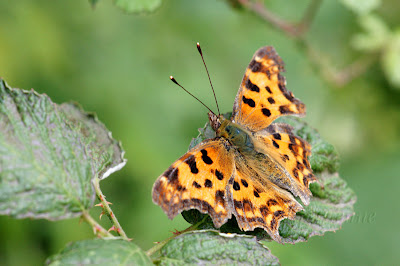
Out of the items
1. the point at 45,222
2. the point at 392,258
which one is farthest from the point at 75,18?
the point at 392,258

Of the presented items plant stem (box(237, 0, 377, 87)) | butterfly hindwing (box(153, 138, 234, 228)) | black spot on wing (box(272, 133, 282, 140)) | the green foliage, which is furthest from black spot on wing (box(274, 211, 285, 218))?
plant stem (box(237, 0, 377, 87))

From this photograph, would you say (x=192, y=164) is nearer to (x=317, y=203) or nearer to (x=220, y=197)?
(x=220, y=197)

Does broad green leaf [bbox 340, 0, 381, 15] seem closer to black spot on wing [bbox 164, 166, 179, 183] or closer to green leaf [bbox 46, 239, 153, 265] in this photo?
black spot on wing [bbox 164, 166, 179, 183]

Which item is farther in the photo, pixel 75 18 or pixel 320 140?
pixel 75 18

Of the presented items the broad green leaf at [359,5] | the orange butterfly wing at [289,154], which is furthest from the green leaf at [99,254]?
the broad green leaf at [359,5]

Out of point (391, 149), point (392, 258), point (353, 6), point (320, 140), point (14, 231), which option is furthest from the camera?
point (391, 149)

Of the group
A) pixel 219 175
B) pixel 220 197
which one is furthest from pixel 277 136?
pixel 220 197

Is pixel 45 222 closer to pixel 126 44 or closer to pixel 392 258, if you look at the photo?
pixel 126 44

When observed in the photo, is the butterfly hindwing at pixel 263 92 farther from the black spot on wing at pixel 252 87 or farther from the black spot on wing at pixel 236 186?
the black spot on wing at pixel 236 186
